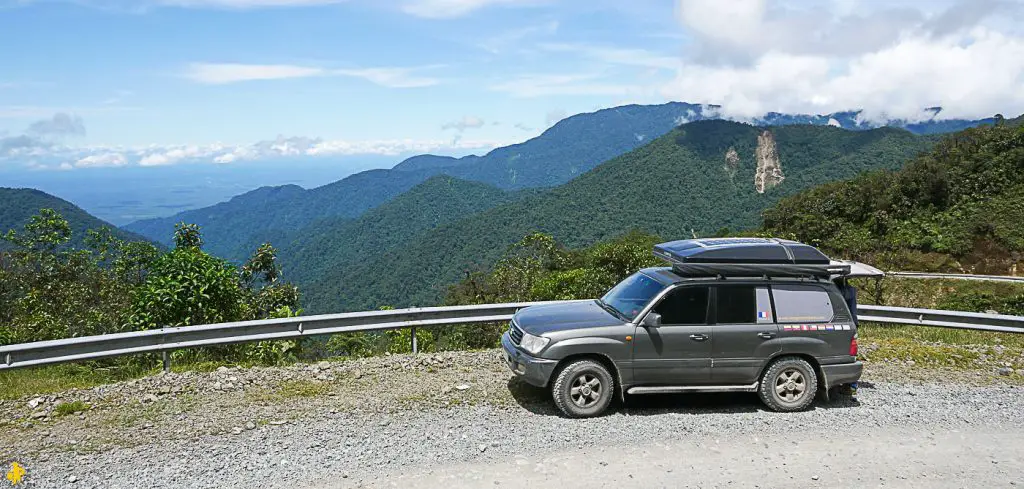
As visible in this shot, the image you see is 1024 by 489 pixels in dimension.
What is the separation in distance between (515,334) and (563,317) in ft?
2.05

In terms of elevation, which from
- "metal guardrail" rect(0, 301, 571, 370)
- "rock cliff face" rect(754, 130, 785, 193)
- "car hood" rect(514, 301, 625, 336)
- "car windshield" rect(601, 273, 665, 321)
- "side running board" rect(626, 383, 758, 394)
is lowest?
"side running board" rect(626, 383, 758, 394)

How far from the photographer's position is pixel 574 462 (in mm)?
6102

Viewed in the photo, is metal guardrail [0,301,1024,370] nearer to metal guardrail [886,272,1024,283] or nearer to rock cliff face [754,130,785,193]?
metal guardrail [886,272,1024,283]

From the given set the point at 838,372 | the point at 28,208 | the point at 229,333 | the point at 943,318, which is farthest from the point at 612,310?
the point at 28,208

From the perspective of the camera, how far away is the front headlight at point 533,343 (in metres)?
7.39

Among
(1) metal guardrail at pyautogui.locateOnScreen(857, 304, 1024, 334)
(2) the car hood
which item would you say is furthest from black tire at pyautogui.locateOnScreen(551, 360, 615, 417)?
(1) metal guardrail at pyautogui.locateOnScreen(857, 304, 1024, 334)

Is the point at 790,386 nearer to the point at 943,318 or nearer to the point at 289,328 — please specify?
the point at 943,318

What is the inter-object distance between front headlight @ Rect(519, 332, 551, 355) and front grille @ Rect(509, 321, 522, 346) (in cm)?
15

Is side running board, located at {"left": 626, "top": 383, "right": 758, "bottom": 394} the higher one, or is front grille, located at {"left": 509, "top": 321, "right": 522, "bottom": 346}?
front grille, located at {"left": 509, "top": 321, "right": 522, "bottom": 346}

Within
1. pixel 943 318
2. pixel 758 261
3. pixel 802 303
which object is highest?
pixel 758 261

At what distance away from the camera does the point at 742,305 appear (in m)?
7.79

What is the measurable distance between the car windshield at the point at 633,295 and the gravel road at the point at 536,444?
1.16m

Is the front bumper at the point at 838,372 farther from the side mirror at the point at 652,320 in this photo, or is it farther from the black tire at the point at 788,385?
the side mirror at the point at 652,320

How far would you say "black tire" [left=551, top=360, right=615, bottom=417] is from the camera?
7318mm
